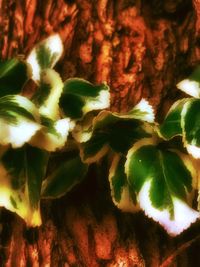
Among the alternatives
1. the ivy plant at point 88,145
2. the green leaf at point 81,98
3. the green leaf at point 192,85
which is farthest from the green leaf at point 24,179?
the green leaf at point 192,85

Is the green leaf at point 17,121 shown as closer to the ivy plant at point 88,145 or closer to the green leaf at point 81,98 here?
the ivy plant at point 88,145

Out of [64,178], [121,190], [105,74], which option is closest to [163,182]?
[121,190]

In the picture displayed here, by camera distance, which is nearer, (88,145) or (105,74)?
(88,145)

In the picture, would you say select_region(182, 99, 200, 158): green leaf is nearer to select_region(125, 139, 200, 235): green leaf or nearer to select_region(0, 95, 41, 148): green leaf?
select_region(125, 139, 200, 235): green leaf

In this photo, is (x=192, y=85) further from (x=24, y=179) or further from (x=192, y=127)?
(x=24, y=179)

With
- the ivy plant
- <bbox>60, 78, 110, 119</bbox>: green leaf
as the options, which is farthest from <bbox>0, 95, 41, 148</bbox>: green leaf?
<bbox>60, 78, 110, 119</bbox>: green leaf
